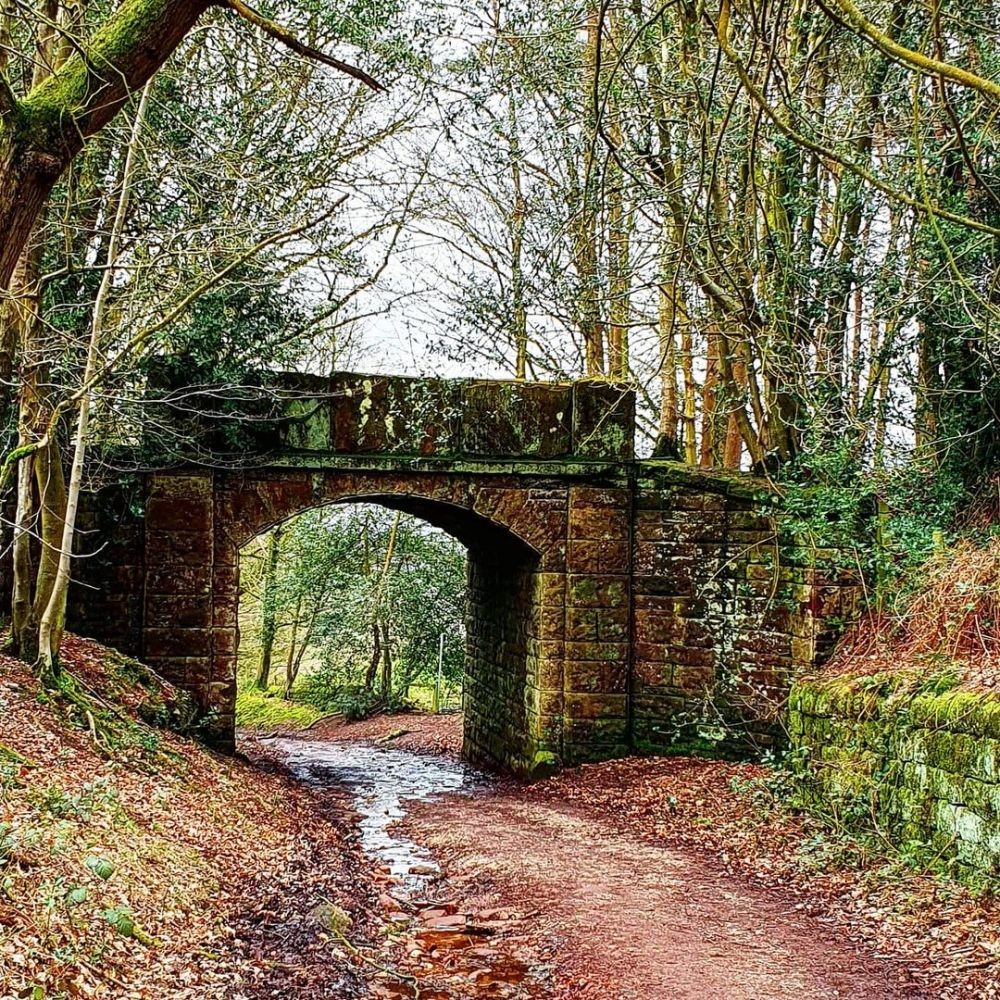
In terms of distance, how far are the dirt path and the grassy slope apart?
3.67 feet

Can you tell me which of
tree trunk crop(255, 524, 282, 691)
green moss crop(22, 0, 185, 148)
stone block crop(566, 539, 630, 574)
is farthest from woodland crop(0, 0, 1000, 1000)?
tree trunk crop(255, 524, 282, 691)

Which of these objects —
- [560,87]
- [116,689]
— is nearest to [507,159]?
[560,87]

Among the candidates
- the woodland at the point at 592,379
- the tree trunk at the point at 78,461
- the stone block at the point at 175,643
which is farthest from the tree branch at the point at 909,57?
the stone block at the point at 175,643

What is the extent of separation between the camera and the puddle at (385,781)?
842cm

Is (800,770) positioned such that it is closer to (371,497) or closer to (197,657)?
(371,497)

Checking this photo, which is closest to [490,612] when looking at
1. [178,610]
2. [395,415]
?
[395,415]

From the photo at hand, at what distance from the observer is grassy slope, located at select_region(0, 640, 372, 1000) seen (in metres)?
4.28

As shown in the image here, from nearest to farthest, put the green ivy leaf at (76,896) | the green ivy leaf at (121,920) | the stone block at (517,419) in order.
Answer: the green ivy leaf at (76,896), the green ivy leaf at (121,920), the stone block at (517,419)

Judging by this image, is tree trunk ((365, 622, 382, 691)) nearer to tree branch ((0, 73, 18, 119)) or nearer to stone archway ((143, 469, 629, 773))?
stone archway ((143, 469, 629, 773))

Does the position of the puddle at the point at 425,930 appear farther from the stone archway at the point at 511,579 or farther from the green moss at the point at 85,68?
the green moss at the point at 85,68

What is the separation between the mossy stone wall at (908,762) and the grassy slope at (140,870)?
153 inches

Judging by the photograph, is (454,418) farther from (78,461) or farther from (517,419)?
(78,461)

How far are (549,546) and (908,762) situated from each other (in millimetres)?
4948

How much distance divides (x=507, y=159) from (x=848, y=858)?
9.32 metres
